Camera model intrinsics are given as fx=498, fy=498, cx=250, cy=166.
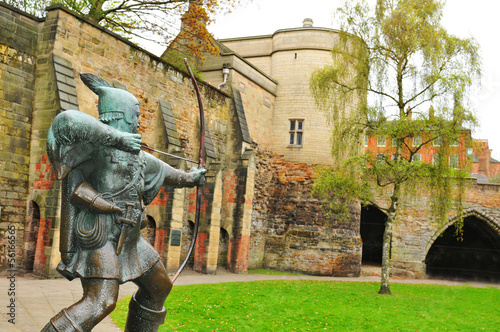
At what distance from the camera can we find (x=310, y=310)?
1009cm

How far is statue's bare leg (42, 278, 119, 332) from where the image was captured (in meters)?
3.28

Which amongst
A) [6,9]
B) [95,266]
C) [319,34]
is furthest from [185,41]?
[95,266]

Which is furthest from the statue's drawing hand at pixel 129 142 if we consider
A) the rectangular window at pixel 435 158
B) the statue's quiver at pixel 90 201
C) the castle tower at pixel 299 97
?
the castle tower at pixel 299 97

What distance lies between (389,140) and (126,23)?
38.9 feet

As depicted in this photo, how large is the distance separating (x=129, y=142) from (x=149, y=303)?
127 centimetres

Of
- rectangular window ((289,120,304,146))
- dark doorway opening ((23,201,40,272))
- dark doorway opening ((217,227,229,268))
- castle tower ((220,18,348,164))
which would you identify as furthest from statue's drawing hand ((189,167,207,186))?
rectangular window ((289,120,304,146))

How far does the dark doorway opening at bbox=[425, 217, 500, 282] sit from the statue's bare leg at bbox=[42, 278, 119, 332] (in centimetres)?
2397

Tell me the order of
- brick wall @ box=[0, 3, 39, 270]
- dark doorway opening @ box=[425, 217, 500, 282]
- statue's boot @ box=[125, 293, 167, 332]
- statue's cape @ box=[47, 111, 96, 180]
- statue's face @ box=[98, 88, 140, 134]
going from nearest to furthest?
statue's cape @ box=[47, 111, 96, 180], statue's face @ box=[98, 88, 140, 134], statue's boot @ box=[125, 293, 167, 332], brick wall @ box=[0, 3, 39, 270], dark doorway opening @ box=[425, 217, 500, 282]

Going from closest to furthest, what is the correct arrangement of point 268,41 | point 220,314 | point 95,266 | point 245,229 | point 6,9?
1. point 95,266
2. point 220,314
3. point 6,9
4. point 245,229
5. point 268,41

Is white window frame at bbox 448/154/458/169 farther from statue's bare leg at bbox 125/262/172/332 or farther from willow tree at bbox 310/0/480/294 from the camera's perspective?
statue's bare leg at bbox 125/262/172/332

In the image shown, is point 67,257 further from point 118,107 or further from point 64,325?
point 118,107

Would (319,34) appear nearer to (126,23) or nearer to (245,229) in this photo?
(126,23)

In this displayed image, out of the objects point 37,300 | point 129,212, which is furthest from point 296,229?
point 129,212

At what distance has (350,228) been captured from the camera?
2164 centimetres
